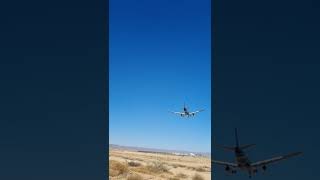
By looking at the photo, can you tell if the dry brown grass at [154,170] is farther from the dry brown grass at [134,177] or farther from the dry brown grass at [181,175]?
the dry brown grass at [134,177]

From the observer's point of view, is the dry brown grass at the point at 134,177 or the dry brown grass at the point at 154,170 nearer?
the dry brown grass at the point at 134,177
